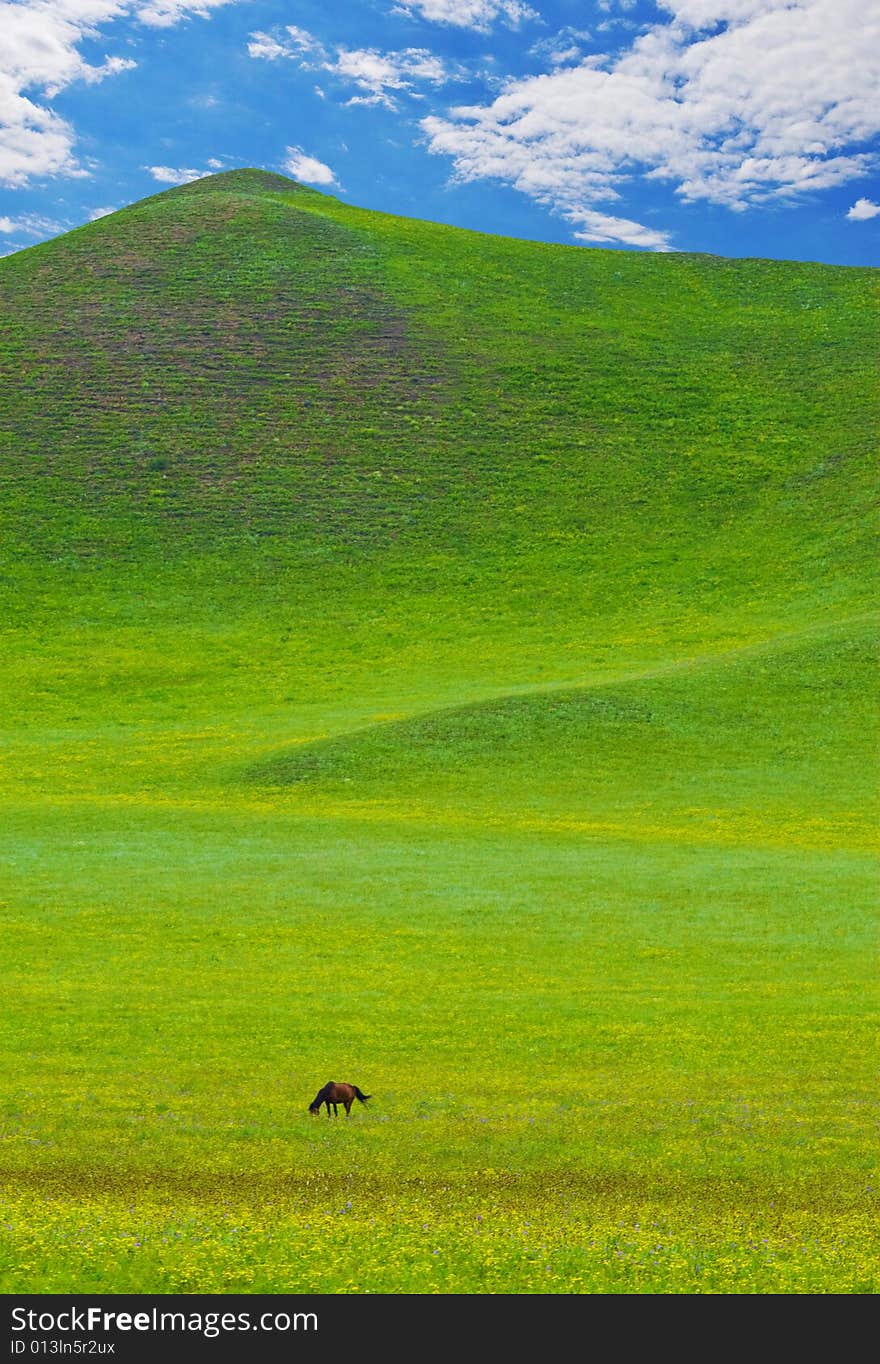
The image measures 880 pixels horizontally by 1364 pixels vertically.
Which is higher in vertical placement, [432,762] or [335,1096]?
[432,762]

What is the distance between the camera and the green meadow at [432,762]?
13.8 meters

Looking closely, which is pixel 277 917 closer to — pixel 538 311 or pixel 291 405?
pixel 291 405

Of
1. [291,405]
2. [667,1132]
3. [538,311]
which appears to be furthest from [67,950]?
[538,311]

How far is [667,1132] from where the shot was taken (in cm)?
1523

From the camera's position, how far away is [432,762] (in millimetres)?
44656

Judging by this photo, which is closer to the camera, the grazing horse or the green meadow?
the green meadow

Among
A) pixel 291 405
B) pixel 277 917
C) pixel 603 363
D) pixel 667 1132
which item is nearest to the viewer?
pixel 667 1132

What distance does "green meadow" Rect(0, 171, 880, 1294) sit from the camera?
45.1 feet

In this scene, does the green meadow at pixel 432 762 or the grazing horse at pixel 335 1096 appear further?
the grazing horse at pixel 335 1096

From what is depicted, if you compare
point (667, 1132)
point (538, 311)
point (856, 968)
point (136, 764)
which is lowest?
point (667, 1132)

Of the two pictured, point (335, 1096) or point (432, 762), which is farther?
point (432, 762)

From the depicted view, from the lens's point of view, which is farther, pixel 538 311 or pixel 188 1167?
pixel 538 311
